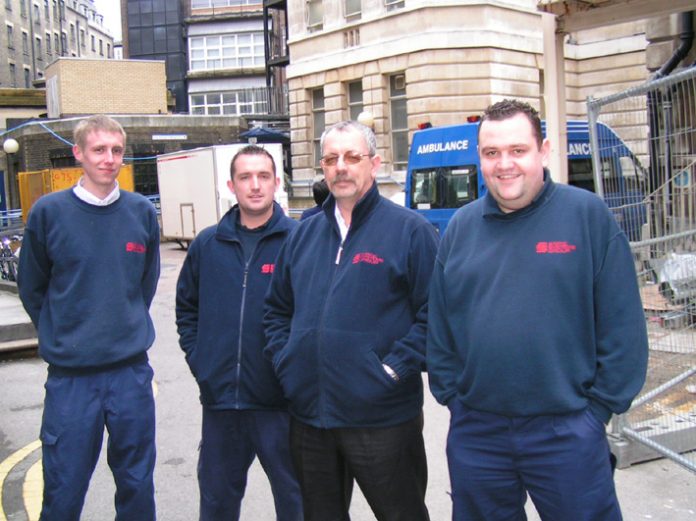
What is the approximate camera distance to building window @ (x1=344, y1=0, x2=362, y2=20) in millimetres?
26188

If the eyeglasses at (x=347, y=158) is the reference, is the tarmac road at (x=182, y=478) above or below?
below

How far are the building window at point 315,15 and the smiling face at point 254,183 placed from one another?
25522 millimetres

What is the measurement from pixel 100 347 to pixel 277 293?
0.87 m

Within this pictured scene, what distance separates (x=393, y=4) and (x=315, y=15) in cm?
428

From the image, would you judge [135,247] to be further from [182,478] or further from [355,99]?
[355,99]

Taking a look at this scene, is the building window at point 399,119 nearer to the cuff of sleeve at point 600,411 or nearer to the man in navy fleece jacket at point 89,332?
the man in navy fleece jacket at point 89,332

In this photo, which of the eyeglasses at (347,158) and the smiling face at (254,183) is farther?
the smiling face at (254,183)

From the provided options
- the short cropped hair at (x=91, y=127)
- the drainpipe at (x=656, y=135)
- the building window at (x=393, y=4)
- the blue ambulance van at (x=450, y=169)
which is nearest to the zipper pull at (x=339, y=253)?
the short cropped hair at (x=91, y=127)

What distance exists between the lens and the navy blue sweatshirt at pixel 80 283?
345 centimetres

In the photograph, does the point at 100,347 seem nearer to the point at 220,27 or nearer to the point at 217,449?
the point at 217,449

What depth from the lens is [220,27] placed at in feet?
185

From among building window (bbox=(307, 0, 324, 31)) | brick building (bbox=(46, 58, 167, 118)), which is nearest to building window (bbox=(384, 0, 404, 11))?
building window (bbox=(307, 0, 324, 31))

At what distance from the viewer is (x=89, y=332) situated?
344cm

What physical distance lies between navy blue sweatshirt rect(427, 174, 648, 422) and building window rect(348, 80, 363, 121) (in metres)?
24.5
